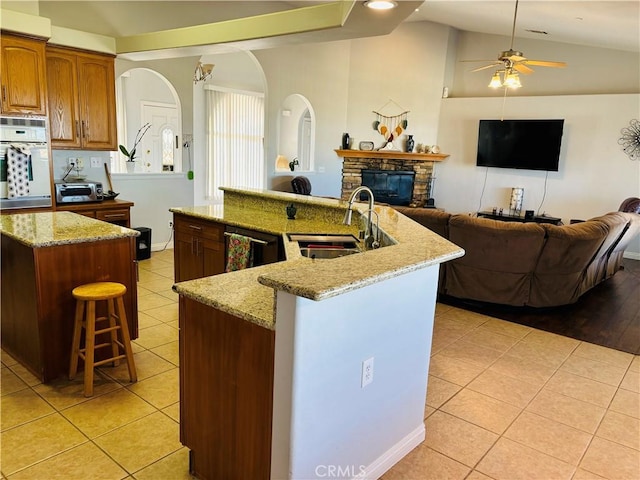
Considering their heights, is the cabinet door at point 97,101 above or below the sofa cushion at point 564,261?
above

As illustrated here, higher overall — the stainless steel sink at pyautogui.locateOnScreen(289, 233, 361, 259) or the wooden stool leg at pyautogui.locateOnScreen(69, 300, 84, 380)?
the stainless steel sink at pyautogui.locateOnScreen(289, 233, 361, 259)

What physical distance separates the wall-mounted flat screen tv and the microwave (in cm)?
631

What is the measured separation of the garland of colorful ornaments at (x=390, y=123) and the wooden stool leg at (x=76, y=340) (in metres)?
6.88

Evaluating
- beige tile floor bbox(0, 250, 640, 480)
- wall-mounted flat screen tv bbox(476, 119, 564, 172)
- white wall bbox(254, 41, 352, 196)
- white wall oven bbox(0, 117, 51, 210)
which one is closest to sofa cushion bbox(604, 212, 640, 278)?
beige tile floor bbox(0, 250, 640, 480)

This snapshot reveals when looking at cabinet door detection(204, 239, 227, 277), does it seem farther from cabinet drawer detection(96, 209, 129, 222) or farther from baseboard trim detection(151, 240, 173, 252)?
baseboard trim detection(151, 240, 173, 252)

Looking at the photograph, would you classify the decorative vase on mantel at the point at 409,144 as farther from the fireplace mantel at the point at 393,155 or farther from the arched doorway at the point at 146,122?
the arched doorway at the point at 146,122

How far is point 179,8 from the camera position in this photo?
584 centimetres

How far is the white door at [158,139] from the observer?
24.5ft

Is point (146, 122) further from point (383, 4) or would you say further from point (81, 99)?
point (383, 4)

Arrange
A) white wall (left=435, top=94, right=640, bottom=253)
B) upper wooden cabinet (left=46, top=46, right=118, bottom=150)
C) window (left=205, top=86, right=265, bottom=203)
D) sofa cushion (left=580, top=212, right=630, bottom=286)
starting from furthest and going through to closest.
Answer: window (left=205, top=86, right=265, bottom=203)
white wall (left=435, top=94, right=640, bottom=253)
upper wooden cabinet (left=46, top=46, right=118, bottom=150)
sofa cushion (left=580, top=212, right=630, bottom=286)

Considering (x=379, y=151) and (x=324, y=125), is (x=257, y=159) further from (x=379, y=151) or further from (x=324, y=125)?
(x=379, y=151)

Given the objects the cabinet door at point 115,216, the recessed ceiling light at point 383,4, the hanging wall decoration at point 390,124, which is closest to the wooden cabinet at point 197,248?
the cabinet door at point 115,216

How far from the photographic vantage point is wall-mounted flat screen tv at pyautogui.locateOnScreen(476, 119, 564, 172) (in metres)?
7.52

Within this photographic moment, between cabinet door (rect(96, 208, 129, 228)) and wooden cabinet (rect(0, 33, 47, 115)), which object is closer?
wooden cabinet (rect(0, 33, 47, 115))
